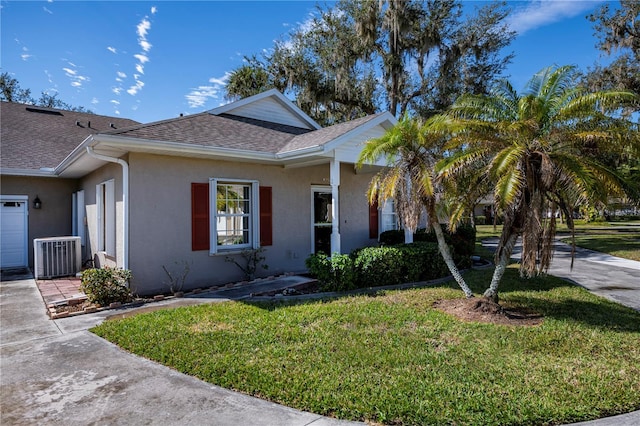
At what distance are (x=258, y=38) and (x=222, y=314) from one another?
753 inches

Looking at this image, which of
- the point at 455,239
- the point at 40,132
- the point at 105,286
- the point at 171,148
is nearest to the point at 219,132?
the point at 171,148

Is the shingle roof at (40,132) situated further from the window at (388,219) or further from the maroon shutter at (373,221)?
the window at (388,219)

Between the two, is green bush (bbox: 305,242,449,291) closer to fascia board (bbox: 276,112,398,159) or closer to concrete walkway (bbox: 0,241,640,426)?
fascia board (bbox: 276,112,398,159)

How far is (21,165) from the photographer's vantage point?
39.6 ft

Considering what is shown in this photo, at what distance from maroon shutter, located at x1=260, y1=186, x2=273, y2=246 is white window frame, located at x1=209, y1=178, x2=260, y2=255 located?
130 mm

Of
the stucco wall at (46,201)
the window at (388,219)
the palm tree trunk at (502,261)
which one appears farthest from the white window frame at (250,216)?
the stucco wall at (46,201)

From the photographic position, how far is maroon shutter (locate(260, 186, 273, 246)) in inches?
376

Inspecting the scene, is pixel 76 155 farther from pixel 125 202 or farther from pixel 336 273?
pixel 336 273

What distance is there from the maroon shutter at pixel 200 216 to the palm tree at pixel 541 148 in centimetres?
543

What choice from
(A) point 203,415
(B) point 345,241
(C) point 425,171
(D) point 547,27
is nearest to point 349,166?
(B) point 345,241

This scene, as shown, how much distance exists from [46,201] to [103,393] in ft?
40.3

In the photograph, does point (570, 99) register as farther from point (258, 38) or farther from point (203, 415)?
point (258, 38)

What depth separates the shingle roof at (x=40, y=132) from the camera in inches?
496

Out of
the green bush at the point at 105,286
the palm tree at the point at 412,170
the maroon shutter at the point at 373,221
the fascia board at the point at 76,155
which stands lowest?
the green bush at the point at 105,286
